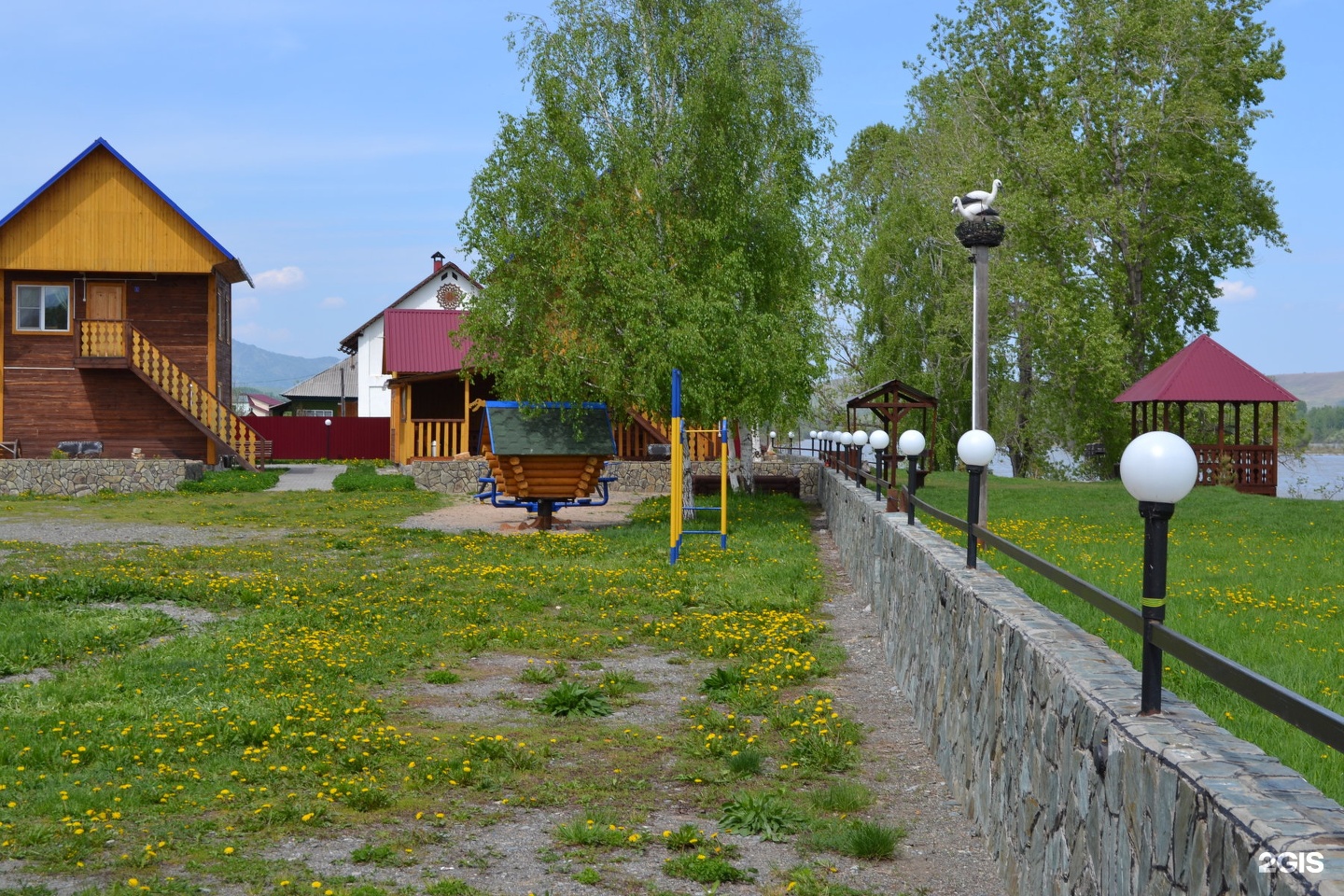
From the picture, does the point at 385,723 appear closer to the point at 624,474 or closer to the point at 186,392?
the point at 624,474

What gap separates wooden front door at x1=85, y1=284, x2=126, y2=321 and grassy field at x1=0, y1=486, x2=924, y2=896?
17.6 meters

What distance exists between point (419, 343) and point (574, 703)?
89.4ft

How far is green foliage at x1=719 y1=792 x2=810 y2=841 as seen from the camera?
522 centimetres

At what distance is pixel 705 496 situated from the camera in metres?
23.5

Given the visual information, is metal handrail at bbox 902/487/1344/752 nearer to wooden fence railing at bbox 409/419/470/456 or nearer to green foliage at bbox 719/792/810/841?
green foliage at bbox 719/792/810/841

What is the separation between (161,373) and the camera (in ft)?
95.6

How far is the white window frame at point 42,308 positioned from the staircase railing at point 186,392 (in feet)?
5.49

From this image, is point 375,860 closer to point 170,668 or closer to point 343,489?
point 170,668

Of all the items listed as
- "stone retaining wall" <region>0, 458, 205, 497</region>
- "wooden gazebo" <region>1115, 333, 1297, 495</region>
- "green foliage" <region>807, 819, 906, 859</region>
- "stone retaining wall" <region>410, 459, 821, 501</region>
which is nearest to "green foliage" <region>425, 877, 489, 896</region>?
"green foliage" <region>807, 819, 906, 859</region>

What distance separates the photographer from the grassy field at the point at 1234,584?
16.9ft

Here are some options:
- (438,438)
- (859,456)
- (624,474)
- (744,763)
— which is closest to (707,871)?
(744,763)

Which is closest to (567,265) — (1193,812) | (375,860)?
(375,860)

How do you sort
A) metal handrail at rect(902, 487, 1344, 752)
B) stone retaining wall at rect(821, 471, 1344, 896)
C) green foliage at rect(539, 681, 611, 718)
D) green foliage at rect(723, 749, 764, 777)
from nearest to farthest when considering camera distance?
1. metal handrail at rect(902, 487, 1344, 752)
2. stone retaining wall at rect(821, 471, 1344, 896)
3. green foliage at rect(723, 749, 764, 777)
4. green foliage at rect(539, 681, 611, 718)

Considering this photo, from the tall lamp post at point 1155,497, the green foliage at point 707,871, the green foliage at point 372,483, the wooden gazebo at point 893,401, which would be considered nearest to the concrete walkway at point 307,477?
the green foliage at point 372,483
